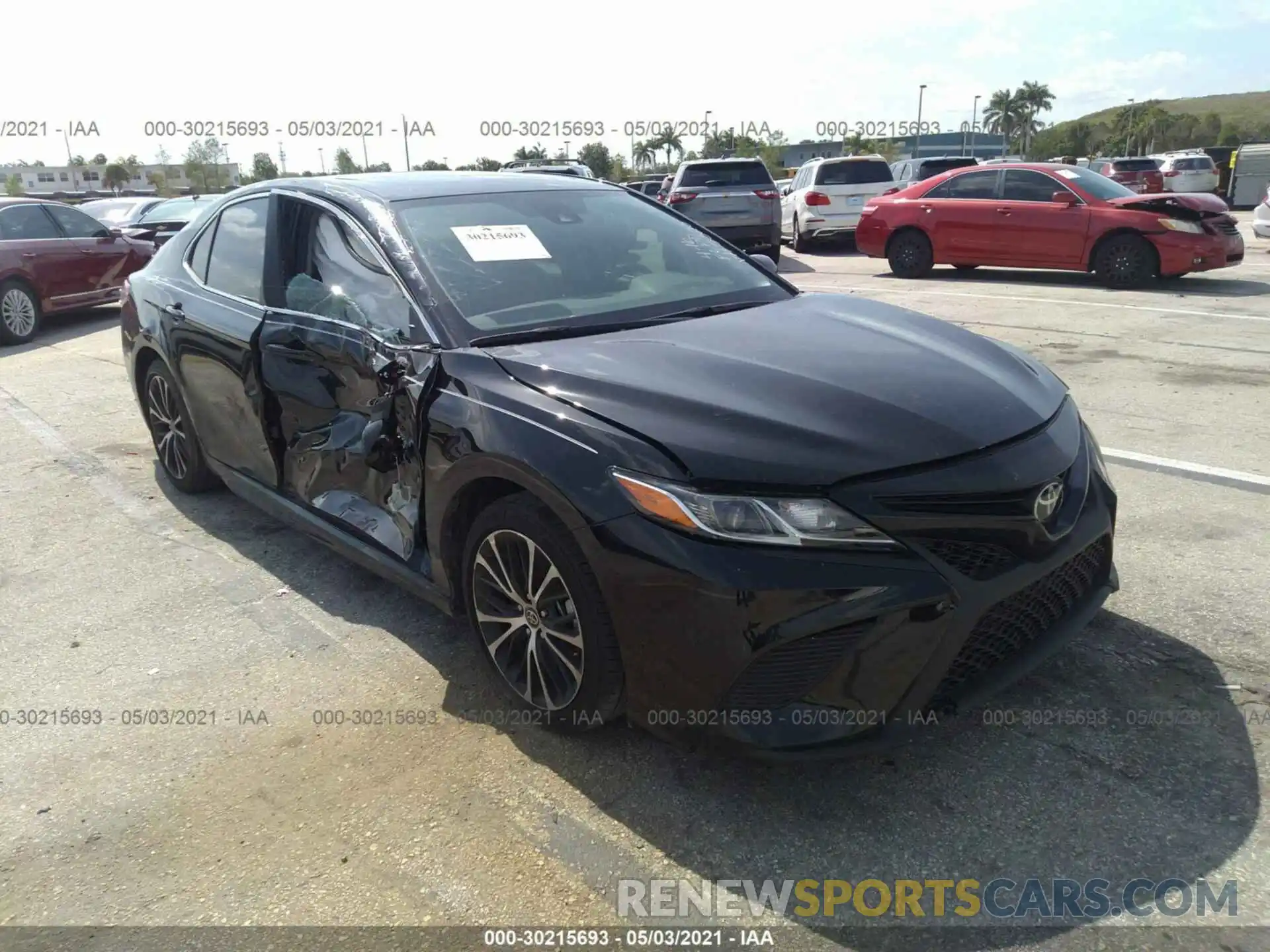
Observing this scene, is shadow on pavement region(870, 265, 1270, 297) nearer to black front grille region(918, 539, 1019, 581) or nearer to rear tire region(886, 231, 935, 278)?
rear tire region(886, 231, 935, 278)

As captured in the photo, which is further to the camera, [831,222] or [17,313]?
[831,222]

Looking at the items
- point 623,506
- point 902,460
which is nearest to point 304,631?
point 623,506

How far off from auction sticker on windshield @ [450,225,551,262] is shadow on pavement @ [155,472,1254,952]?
4.71 ft

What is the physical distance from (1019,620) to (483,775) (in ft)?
5.04

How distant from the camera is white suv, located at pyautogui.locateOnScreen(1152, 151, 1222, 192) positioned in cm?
2653

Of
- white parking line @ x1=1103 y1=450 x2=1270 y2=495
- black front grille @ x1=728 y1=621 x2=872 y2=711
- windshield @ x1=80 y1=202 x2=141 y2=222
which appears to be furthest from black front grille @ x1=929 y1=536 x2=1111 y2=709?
windshield @ x1=80 y1=202 x2=141 y2=222

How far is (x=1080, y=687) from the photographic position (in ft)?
9.80

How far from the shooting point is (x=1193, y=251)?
427 inches

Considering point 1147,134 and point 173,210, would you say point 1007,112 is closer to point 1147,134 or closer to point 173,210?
point 1147,134

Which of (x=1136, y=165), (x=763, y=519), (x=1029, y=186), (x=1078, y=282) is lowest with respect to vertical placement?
(x=1078, y=282)

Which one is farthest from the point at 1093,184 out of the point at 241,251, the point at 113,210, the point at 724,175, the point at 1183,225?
the point at 113,210

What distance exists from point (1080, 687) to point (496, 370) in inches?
80.4

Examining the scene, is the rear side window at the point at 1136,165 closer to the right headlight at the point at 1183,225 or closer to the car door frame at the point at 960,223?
the car door frame at the point at 960,223

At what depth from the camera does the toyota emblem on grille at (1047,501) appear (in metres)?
2.48
